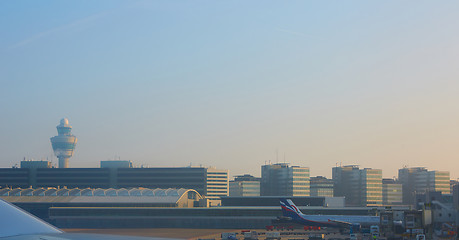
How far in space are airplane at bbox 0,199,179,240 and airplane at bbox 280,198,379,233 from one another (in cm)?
11459

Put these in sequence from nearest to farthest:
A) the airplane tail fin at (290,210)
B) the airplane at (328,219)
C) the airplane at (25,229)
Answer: the airplane at (25,229)
the airplane at (328,219)
the airplane tail fin at (290,210)

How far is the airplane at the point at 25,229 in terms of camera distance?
616 inches

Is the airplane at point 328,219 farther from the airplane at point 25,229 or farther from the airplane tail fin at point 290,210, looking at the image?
the airplane at point 25,229

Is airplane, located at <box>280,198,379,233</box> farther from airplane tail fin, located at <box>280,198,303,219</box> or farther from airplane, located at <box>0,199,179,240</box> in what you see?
airplane, located at <box>0,199,179,240</box>

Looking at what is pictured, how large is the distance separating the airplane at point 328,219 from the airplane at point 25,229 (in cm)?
11459

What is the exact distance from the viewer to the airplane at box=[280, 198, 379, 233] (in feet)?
440

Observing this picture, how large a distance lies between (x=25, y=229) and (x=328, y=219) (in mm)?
127123

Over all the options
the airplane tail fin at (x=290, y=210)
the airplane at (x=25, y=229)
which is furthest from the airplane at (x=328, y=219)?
the airplane at (x=25, y=229)

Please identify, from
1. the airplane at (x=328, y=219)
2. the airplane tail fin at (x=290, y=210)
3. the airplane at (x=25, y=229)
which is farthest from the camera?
the airplane tail fin at (x=290, y=210)

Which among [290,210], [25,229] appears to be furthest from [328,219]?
[25,229]

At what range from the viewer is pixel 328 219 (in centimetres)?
13875

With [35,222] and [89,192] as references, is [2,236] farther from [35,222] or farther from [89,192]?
[89,192]

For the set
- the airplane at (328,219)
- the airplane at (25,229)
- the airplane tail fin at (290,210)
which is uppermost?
the airplane at (25,229)

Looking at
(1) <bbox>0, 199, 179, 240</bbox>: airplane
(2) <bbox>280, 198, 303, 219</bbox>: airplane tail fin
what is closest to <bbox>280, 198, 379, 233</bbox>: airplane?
(2) <bbox>280, 198, 303, 219</bbox>: airplane tail fin
